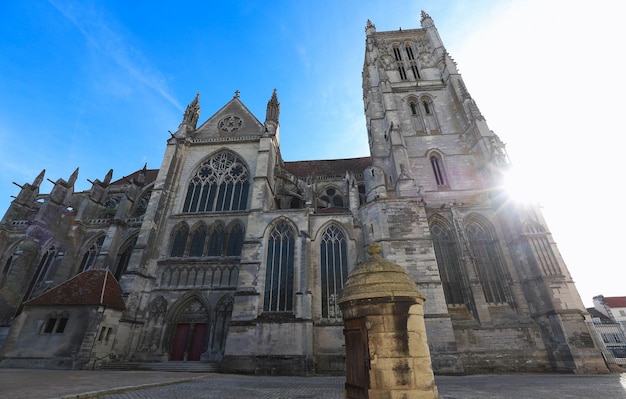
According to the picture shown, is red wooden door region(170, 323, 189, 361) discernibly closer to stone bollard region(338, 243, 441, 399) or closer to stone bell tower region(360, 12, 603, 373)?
stone bell tower region(360, 12, 603, 373)

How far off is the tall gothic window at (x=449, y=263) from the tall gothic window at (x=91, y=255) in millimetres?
21538

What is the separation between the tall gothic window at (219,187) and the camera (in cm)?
1811

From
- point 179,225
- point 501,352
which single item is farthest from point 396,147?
point 179,225

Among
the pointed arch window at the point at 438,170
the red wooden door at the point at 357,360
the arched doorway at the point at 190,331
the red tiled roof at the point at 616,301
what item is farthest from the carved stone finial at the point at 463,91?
the red tiled roof at the point at 616,301

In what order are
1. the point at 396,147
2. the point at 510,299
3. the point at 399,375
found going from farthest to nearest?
the point at 396,147 < the point at 510,299 < the point at 399,375

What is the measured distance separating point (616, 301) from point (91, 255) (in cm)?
6007

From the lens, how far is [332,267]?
14.5 m

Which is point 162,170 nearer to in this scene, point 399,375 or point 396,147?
point 396,147

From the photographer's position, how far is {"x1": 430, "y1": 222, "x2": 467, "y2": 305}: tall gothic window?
45.3 feet

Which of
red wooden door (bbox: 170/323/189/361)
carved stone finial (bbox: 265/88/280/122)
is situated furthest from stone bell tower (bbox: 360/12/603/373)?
red wooden door (bbox: 170/323/189/361)

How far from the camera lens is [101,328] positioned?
12.3 m

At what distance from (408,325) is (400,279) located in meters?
0.66

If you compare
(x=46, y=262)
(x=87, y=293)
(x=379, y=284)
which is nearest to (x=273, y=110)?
(x=87, y=293)

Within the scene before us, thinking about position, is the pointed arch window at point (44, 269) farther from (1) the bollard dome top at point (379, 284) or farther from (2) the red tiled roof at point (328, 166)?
(1) the bollard dome top at point (379, 284)
